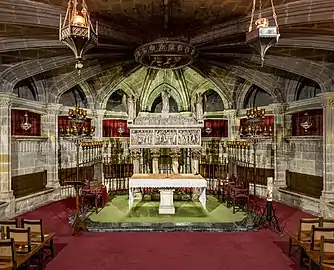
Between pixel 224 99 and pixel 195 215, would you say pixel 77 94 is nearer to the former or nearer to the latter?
pixel 224 99

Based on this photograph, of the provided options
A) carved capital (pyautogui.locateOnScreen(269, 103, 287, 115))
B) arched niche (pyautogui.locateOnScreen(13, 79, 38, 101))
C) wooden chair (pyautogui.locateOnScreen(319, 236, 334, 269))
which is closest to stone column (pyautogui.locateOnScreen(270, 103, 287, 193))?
carved capital (pyautogui.locateOnScreen(269, 103, 287, 115))

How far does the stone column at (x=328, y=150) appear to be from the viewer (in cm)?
891

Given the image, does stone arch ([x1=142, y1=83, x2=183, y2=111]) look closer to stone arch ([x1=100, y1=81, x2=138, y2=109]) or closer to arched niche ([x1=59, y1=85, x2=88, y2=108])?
stone arch ([x1=100, y1=81, x2=138, y2=109])

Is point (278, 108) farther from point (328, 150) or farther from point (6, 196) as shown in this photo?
point (6, 196)

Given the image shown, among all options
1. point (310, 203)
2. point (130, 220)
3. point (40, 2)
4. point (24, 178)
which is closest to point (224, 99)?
point (310, 203)

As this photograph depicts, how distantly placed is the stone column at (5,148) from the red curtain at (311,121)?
8.56 m

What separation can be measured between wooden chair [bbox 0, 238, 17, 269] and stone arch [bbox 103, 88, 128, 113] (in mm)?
9866

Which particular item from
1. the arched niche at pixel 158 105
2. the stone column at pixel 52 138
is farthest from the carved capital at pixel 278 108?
the stone column at pixel 52 138

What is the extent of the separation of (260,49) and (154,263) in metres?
3.94

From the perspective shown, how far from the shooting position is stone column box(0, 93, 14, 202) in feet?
29.3

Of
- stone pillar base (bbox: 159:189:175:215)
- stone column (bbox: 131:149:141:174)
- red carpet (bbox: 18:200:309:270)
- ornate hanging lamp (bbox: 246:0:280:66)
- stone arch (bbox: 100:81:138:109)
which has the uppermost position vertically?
stone arch (bbox: 100:81:138:109)

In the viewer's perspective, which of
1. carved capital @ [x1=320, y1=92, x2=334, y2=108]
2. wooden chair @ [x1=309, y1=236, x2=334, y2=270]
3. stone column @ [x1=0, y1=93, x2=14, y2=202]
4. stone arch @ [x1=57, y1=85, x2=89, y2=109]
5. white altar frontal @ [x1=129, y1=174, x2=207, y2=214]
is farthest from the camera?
stone arch @ [x1=57, y1=85, x2=89, y2=109]

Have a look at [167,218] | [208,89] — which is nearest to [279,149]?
[208,89]

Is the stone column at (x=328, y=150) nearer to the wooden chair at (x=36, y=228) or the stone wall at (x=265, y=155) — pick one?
the stone wall at (x=265, y=155)
